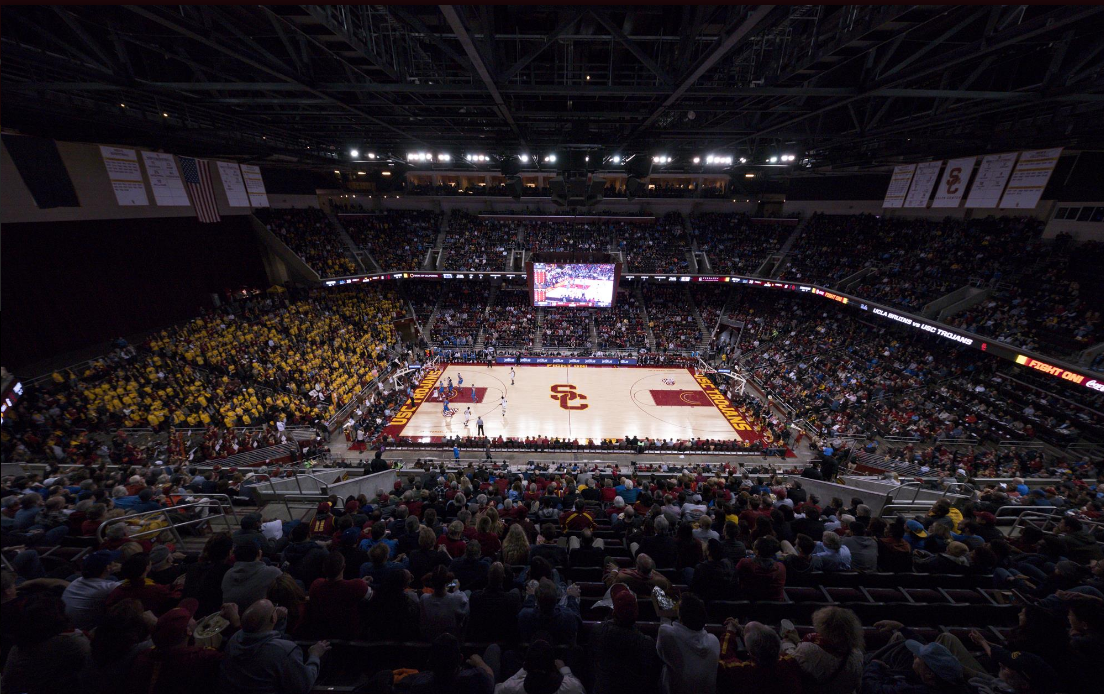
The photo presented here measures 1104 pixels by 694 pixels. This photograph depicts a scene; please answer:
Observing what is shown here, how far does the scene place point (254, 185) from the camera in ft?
59.7

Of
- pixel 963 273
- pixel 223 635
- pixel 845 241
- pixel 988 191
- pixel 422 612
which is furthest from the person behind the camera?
pixel 845 241

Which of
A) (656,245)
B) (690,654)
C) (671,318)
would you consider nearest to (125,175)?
(690,654)

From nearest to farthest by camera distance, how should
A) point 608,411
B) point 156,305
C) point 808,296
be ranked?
1. point 156,305
2. point 608,411
3. point 808,296

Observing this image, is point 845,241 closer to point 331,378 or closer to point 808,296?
point 808,296

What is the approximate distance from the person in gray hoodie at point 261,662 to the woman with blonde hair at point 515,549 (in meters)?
2.37

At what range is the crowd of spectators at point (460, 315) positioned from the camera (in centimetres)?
3222

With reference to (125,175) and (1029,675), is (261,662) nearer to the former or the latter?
(1029,675)

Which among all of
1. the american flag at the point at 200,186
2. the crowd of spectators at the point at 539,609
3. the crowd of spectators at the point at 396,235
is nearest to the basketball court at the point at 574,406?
the crowd of spectators at the point at 396,235

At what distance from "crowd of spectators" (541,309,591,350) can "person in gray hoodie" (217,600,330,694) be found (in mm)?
28243

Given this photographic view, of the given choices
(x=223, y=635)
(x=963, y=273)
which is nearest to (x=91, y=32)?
(x=223, y=635)

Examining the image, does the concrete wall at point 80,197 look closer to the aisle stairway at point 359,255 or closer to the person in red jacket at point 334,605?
the aisle stairway at point 359,255

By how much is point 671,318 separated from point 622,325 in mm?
4293

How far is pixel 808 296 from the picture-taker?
3130cm

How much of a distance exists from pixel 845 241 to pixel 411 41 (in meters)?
31.3
